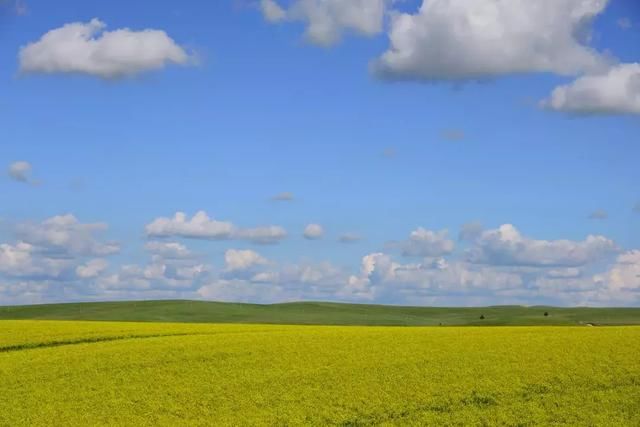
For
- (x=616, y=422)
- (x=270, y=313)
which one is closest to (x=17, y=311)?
(x=270, y=313)

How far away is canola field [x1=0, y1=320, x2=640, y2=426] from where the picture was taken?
2641cm

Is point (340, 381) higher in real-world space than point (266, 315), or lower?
lower

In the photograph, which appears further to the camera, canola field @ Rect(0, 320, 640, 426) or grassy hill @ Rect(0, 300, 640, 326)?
grassy hill @ Rect(0, 300, 640, 326)

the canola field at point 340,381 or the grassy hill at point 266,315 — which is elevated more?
the grassy hill at point 266,315

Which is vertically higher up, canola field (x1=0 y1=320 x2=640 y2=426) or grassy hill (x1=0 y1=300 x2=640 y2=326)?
grassy hill (x1=0 y1=300 x2=640 y2=326)

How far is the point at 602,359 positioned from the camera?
30047 mm

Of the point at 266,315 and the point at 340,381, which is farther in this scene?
the point at 266,315

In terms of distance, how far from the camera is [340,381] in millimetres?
30219

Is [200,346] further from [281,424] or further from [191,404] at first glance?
[281,424]

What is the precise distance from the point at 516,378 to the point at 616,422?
4.90 meters

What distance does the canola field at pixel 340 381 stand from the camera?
2641 cm

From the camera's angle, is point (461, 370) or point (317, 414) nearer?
point (317, 414)

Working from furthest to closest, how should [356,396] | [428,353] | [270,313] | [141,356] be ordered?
[270,313] < [141,356] < [428,353] < [356,396]

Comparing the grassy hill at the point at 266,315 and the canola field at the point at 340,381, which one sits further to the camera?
the grassy hill at the point at 266,315
